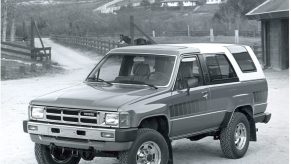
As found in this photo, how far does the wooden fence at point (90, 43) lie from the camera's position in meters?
39.9

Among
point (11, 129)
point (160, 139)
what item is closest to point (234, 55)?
point (160, 139)

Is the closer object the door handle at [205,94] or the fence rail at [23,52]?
the door handle at [205,94]

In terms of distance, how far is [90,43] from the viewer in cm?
4509

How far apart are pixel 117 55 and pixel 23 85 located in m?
15.7

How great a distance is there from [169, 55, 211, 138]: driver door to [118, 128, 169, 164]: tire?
399 millimetres

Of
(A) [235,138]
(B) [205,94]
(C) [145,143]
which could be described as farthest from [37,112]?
(A) [235,138]

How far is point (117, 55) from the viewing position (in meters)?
9.32

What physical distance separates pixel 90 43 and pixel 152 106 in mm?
37454

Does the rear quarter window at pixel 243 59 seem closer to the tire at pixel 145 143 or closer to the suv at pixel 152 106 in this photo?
the suv at pixel 152 106

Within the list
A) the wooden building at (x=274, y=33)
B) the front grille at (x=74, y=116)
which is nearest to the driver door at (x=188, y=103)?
the front grille at (x=74, y=116)

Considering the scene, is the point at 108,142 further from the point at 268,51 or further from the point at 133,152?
the point at 268,51

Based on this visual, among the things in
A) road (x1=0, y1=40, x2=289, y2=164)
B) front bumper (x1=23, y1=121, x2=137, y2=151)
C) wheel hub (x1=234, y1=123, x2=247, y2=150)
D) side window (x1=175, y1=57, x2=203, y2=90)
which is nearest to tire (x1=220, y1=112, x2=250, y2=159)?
wheel hub (x1=234, y1=123, x2=247, y2=150)

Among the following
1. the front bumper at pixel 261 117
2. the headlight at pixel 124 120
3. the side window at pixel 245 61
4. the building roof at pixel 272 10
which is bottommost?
the front bumper at pixel 261 117

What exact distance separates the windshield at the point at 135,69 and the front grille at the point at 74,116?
43.7 inches
